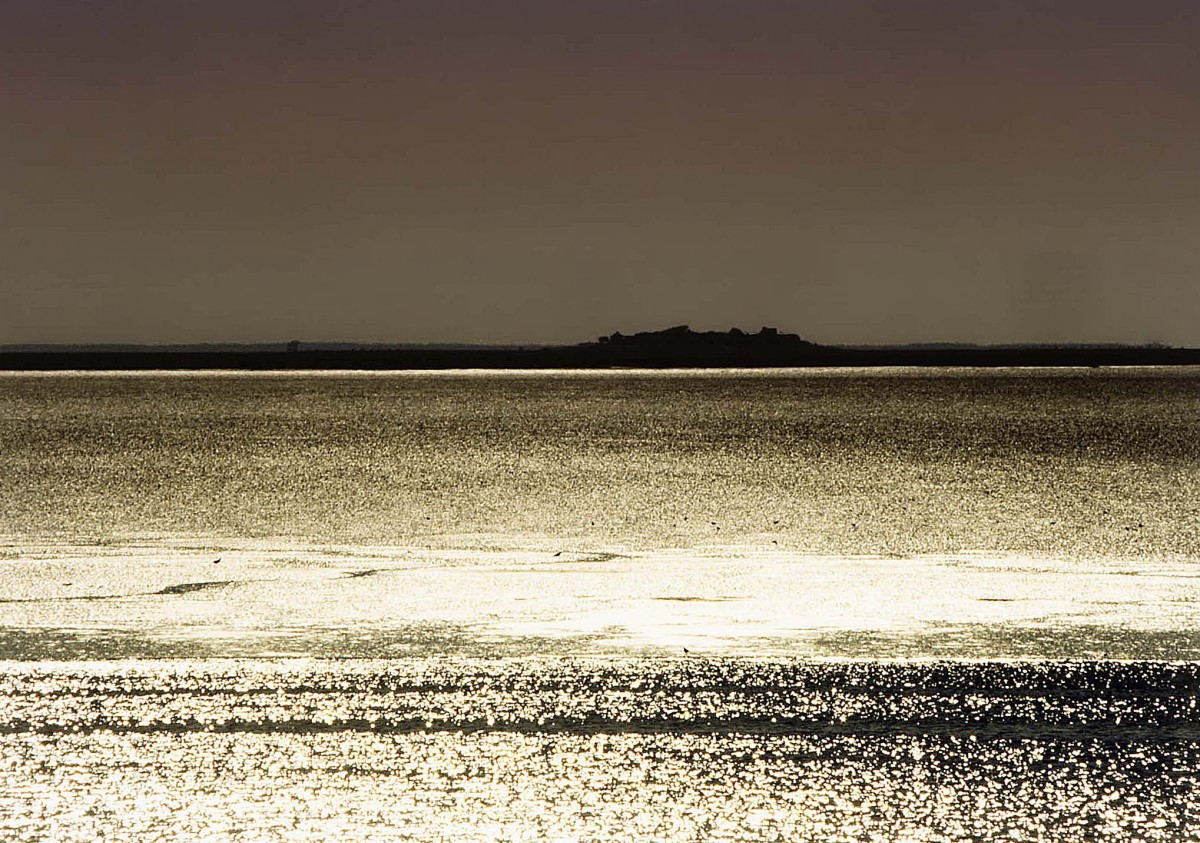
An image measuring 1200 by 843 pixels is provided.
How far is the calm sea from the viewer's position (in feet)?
16.7

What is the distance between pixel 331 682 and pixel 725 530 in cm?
1009

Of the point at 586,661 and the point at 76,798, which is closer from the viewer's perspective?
the point at 76,798

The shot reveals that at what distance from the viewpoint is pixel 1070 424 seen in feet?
180

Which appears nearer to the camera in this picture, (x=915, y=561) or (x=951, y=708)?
(x=951, y=708)

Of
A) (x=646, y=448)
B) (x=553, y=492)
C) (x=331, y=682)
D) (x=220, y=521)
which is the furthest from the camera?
(x=646, y=448)

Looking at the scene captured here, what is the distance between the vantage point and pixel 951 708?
641 cm

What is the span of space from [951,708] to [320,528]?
11.6 metres

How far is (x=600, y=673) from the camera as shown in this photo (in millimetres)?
7105

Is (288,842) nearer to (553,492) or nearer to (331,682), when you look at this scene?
(331,682)

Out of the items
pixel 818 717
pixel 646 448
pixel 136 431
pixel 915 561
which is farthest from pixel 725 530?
pixel 136 431

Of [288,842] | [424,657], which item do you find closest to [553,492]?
[424,657]

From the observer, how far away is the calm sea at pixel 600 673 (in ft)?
16.7

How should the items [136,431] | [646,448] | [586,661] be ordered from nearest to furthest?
[586,661] < [646,448] < [136,431]

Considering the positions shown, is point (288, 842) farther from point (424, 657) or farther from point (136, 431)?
point (136, 431)
